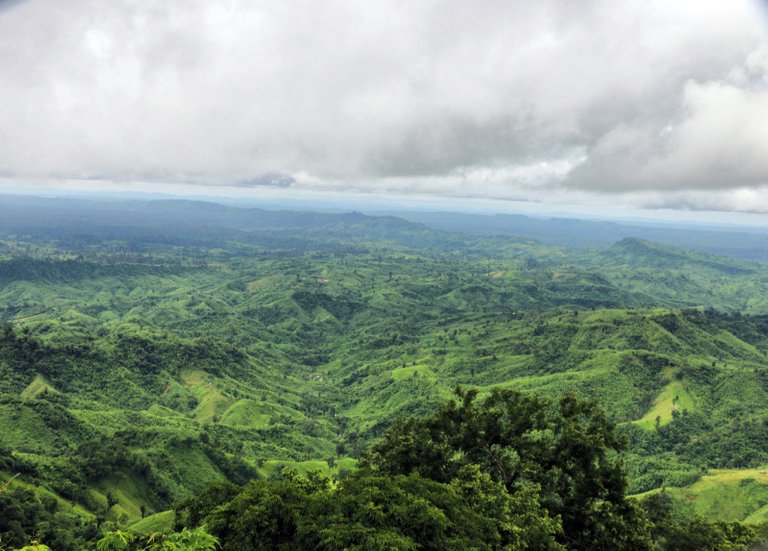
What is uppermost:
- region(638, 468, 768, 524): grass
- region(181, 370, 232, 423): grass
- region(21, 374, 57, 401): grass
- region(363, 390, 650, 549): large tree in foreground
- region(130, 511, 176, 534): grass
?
region(363, 390, 650, 549): large tree in foreground

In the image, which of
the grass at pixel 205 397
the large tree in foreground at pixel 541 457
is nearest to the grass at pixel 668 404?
the large tree in foreground at pixel 541 457

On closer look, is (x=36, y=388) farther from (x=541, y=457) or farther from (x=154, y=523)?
(x=541, y=457)

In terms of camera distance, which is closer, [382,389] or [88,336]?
[88,336]

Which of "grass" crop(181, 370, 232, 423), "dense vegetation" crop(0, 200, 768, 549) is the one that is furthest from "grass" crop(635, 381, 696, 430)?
"grass" crop(181, 370, 232, 423)

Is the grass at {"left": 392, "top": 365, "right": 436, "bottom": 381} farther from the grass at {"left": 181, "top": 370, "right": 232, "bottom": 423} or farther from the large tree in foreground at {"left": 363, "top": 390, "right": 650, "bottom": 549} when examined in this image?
the large tree in foreground at {"left": 363, "top": 390, "right": 650, "bottom": 549}

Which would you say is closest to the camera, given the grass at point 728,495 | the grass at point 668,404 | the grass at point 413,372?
the grass at point 728,495

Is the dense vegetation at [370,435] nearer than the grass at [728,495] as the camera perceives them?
Yes

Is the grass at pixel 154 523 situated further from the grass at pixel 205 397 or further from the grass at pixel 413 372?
the grass at pixel 413 372

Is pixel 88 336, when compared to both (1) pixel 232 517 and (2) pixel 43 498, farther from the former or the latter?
(1) pixel 232 517

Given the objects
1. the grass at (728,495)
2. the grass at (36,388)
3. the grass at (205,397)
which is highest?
the grass at (36,388)

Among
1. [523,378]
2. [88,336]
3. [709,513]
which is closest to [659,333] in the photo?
[523,378]

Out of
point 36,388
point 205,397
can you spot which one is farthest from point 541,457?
point 205,397
